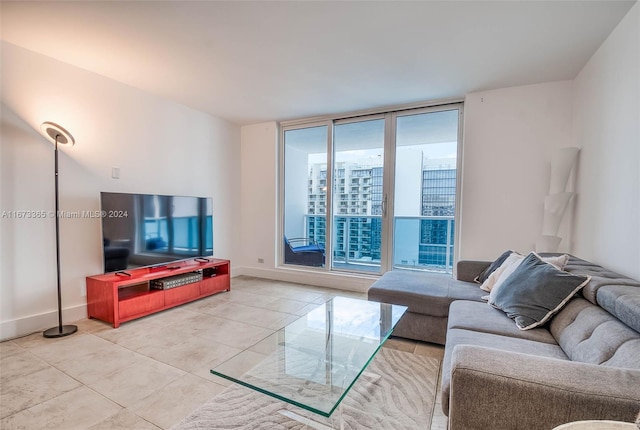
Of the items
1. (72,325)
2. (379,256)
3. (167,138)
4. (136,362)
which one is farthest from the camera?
(379,256)

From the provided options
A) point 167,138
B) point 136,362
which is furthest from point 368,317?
point 167,138

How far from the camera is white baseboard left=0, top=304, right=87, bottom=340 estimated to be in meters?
2.41

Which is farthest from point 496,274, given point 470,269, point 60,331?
point 60,331

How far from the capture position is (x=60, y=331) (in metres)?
2.51

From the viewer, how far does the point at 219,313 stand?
3.10m

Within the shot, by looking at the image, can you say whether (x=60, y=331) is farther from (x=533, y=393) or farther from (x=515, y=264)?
(x=515, y=264)

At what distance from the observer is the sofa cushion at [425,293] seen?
2322 millimetres

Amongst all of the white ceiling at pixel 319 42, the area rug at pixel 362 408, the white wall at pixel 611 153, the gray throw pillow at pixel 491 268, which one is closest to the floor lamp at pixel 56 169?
the white ceiling at pixel 319 42

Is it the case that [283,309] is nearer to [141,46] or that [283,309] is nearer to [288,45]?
[288,45]

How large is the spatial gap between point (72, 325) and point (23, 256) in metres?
0.75

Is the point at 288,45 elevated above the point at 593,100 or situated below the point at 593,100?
above

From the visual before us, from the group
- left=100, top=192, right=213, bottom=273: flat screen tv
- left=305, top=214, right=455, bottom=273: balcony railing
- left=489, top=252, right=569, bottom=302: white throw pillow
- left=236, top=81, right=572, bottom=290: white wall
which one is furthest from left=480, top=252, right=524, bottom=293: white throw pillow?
left=100, top=192, right=213, bottom=273: flat screen tv

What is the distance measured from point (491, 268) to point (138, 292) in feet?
11.5

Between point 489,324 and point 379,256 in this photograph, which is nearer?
point 489,324
